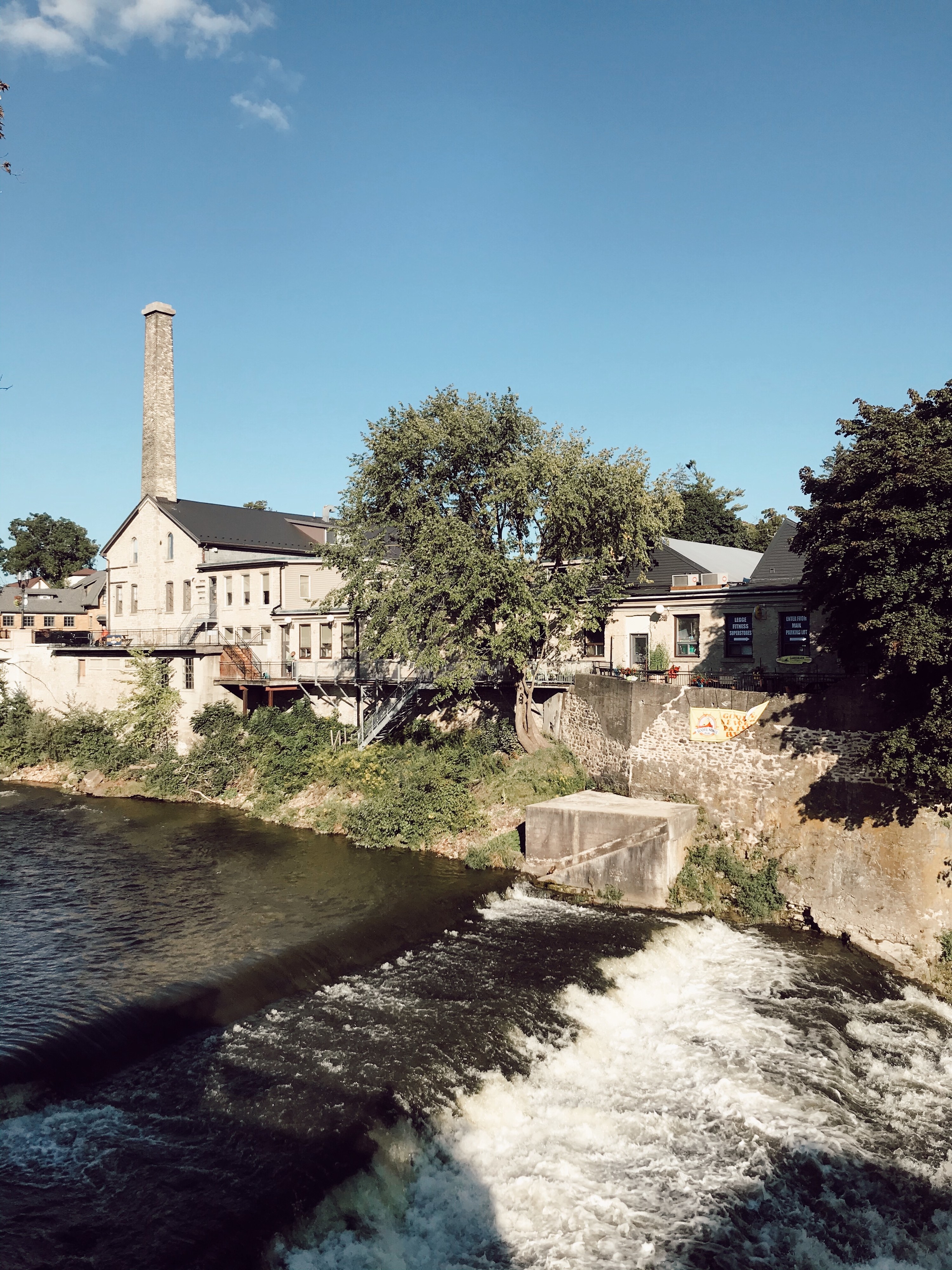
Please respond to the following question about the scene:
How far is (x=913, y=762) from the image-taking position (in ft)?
51.8

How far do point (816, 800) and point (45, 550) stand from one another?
3481 inches

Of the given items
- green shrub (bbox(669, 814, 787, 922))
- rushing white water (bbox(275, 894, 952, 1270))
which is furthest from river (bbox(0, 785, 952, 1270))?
green shrub (bbox(669, 814, 787, 922))

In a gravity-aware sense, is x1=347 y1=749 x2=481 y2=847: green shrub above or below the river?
above

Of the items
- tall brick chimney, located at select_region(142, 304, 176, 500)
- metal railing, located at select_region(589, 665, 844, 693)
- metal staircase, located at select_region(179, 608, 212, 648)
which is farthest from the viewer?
tall brick chimney, located at select_region(142, 304, 176, 500)

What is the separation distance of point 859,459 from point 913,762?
6598 mm

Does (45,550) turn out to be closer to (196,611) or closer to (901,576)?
(196,611)

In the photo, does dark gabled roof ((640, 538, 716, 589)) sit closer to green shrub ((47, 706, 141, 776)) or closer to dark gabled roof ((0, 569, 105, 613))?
green shrub ((47, 706, 141, 776))

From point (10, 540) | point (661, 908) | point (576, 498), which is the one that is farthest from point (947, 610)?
point (10, 540)

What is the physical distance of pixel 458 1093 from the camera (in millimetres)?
11539

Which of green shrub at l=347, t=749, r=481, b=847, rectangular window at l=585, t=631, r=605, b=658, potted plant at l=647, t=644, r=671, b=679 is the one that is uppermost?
rectangular window at l=585, t=631, r=605, b=658

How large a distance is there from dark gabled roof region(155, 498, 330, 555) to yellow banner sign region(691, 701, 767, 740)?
26.3 meters

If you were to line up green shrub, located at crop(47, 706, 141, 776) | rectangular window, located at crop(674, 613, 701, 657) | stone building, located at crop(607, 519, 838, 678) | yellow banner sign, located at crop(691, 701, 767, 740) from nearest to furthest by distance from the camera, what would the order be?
yellow banner sign, located at crop(691, 701, 767, 740) → stone building, located at crop(607, 519, 838, 678) → rectangular window, located at crop(674, 613, 701, 657) → green shrub, located at crop(47, 706, 141, 776)

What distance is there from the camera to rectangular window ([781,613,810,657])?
25312mm

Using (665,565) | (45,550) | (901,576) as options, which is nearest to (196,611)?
(665,565)
